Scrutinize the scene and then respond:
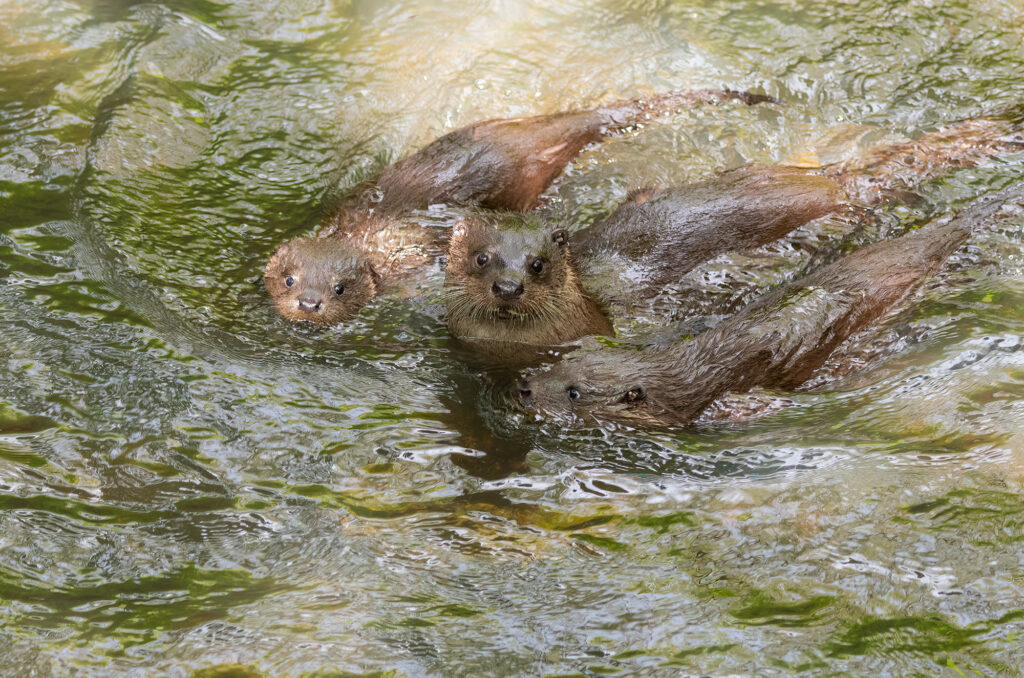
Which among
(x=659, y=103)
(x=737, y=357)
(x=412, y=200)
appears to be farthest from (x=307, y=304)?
(x=659, y=103)

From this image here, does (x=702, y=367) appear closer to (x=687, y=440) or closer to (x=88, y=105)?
(x=687, y=440)

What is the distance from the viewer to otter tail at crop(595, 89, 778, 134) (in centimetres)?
518

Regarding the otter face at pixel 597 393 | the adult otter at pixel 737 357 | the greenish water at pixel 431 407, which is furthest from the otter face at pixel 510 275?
the otter face at pixel 597 393

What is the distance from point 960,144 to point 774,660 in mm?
3374

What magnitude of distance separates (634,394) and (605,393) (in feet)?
0.36

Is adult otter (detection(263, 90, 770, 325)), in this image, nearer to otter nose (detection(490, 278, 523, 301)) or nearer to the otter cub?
the otter cub

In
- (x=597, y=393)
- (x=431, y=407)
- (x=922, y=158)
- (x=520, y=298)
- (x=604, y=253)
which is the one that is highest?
(x=922, y=158)

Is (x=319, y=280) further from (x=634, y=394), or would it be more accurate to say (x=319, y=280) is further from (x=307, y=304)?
(x=634, y=394)

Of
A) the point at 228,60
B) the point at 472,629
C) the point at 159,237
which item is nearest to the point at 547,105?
the point at 228,60

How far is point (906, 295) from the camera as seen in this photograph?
12.8 ft

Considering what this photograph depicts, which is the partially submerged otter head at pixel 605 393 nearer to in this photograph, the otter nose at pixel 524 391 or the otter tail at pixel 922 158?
the otter nose at pixel 524 391

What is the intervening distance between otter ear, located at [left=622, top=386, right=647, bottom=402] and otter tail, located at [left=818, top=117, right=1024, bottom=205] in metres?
1.65

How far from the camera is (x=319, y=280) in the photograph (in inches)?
166

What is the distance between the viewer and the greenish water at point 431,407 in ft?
8.29
